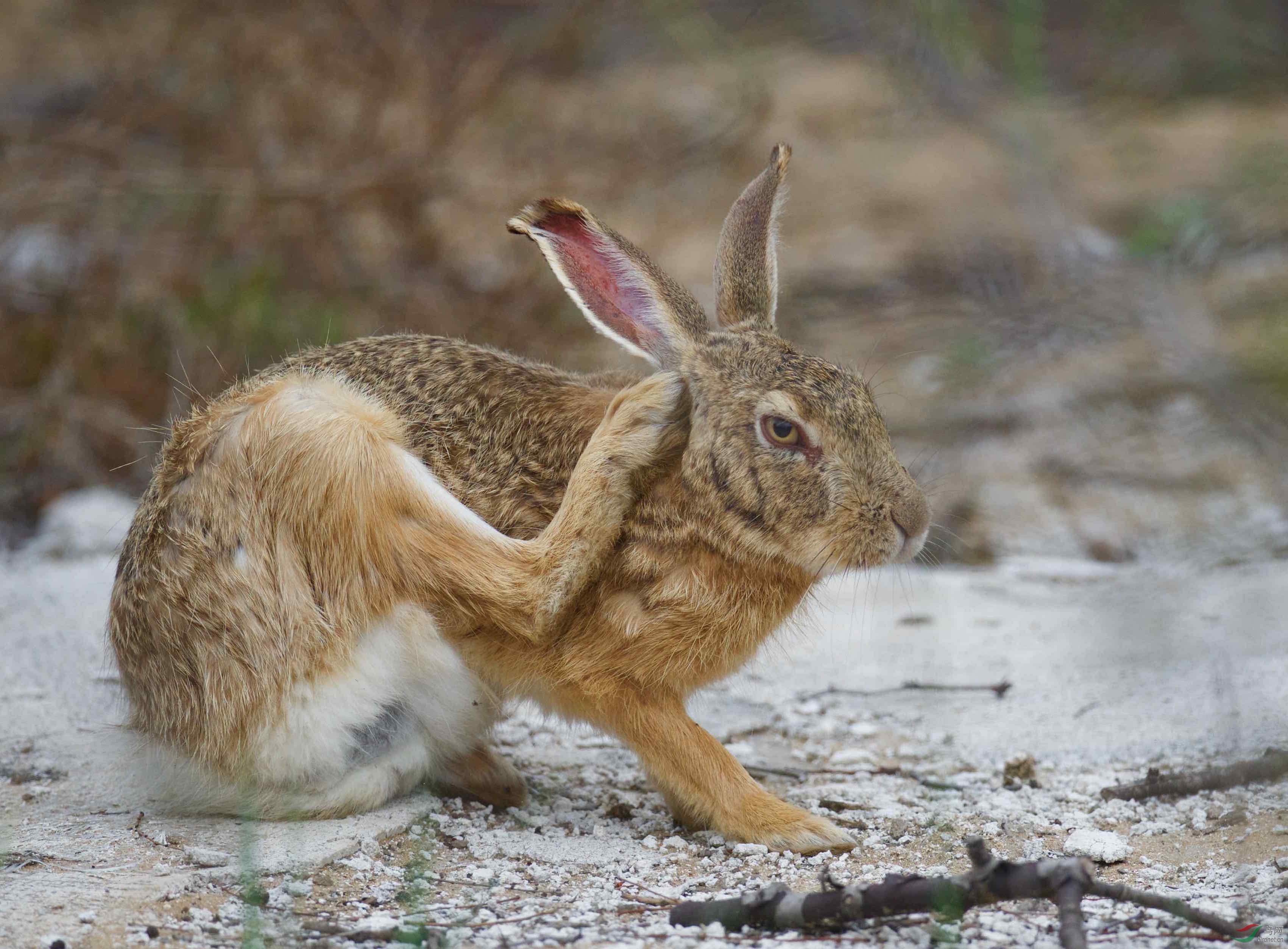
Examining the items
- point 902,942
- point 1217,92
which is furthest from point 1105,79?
point 902,942

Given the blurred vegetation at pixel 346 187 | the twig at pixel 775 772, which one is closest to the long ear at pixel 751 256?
the blurred vegetation at pixel 346 187

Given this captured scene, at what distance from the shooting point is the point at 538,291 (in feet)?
23.2

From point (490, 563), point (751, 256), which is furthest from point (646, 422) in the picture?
point (751, 256)

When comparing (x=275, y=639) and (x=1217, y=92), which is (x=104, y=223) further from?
(x=1217, y=92)

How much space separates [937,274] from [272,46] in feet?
12.8

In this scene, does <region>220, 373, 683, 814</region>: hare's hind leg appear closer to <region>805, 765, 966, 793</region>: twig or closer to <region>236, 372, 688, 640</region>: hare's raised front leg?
<region>236, 372, 688, 640</region>: hare's raised front leg

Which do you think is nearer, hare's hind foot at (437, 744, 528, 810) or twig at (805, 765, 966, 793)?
hare's hind foot at (437, 744, 528, 810)

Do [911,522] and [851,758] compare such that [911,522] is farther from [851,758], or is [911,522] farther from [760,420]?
[851,758]

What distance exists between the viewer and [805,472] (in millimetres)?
3457

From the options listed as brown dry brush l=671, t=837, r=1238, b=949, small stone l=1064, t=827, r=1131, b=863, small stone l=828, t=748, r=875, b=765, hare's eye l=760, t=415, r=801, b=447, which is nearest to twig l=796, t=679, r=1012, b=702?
small stone l=828, t=748, r=875, b=765

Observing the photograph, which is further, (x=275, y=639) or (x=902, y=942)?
(x=275, y=639)

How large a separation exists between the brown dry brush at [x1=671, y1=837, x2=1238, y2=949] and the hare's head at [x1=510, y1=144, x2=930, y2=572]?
0.97 meters

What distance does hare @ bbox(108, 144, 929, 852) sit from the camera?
3.41 m

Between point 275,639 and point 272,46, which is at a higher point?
point 272,46
